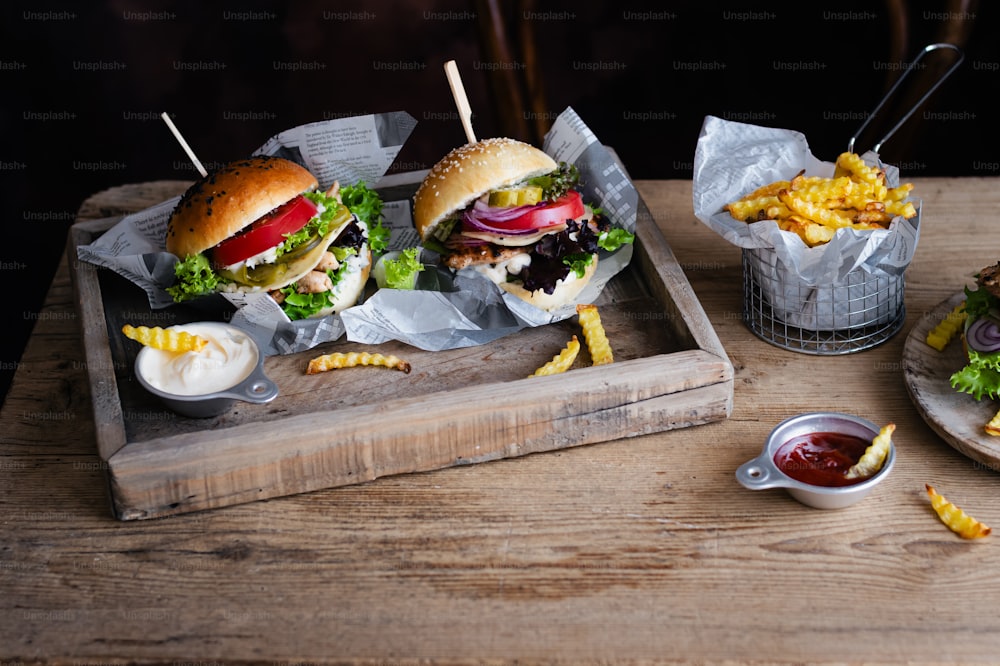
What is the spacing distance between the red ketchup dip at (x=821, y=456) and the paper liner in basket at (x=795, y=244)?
0.43 meters

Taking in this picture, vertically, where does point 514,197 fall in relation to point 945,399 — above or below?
above

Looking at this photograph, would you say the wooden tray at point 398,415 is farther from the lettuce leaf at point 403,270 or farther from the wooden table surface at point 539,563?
the lettuce leaf at point 403,270

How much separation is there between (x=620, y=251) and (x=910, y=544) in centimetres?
125

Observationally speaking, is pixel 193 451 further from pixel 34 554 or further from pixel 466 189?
pixel 466 189

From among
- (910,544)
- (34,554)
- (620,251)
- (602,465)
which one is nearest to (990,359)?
(910,544)

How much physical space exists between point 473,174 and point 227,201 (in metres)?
0.71

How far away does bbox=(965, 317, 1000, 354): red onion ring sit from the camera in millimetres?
2143

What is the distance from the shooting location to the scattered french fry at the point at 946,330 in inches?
93.7

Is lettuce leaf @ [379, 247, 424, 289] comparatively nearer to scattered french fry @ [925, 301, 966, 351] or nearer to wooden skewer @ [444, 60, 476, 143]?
wooden skewer @ [444, 60, 476, 143]

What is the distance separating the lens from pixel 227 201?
271 centimetres

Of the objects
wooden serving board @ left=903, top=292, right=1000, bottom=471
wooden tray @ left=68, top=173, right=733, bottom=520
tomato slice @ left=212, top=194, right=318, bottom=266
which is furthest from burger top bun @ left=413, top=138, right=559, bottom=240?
wooden serving board @ left=903, top=292, right=1000, bottom=471

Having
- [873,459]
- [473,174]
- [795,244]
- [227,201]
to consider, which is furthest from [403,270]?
[873,459]

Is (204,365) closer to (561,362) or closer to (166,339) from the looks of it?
(166,339)

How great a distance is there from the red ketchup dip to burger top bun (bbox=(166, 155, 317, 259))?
1549 mm
